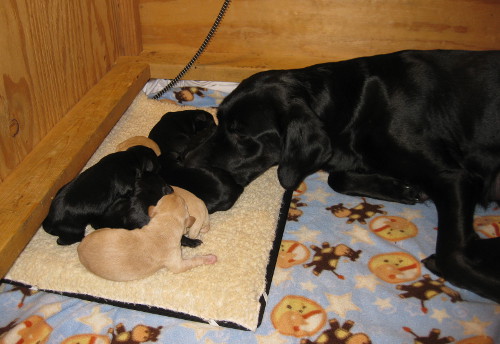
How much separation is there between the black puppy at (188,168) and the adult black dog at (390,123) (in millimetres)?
71

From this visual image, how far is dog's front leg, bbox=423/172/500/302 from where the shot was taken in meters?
1.55

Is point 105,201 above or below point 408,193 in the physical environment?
above

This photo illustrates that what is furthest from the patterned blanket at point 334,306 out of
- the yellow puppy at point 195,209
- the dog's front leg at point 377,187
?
the yellow puppy at point 195,209

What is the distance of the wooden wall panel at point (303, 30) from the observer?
2531 millimetres

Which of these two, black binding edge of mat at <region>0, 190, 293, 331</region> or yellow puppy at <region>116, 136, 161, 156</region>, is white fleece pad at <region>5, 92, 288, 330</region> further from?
yellow puppy at <region>116, 136, 161, 156</region>

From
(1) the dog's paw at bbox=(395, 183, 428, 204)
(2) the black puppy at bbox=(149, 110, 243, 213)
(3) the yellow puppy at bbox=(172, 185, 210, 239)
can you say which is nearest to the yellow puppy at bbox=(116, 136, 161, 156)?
(2) the black puppy at bbox=(149, 110, 243, 213)

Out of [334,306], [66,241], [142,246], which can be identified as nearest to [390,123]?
[334,306]

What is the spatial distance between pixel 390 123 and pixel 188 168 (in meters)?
0.88

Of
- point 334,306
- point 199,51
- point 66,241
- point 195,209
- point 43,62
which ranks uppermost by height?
point 43,62

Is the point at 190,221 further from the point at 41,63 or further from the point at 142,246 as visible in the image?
the point at 41,63

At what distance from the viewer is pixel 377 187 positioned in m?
2.04

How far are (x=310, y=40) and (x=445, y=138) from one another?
4.01 feet

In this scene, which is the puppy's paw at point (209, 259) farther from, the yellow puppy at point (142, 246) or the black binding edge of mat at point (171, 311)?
the black binding edge of mat at point (171, 311)

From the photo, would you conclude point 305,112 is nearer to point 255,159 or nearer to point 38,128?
point 255,159
